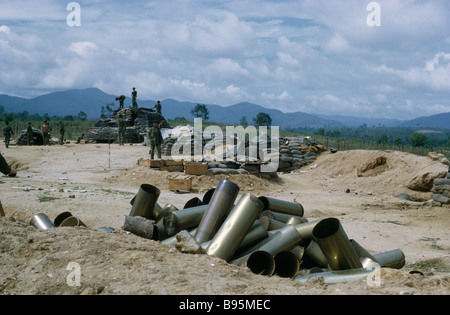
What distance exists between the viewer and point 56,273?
125 inches

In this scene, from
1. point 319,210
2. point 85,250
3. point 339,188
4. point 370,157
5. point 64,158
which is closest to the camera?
point 85,250

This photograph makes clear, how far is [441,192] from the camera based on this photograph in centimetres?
988

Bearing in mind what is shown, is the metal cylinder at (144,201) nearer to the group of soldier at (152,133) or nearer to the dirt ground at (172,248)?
the dirt ground at (172,248)

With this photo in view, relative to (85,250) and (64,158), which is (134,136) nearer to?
(64,158)

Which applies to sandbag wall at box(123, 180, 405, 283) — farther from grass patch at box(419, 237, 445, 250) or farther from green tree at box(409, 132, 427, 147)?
green tree at box(409, 132, 427, 147)

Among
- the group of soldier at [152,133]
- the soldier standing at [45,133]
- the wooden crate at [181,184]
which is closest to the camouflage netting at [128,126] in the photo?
the group of soldier at [152,133]

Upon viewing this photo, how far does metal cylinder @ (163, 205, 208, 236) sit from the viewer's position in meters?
5.05

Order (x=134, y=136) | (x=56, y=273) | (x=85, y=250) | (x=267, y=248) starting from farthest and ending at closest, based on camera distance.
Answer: (x=134, y=136), (x=267, y=248), (x=85, y=250), (x=56, y=273)

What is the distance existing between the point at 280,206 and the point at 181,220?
197 cm

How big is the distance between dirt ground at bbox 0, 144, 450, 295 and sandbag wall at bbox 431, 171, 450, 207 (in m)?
0.22
